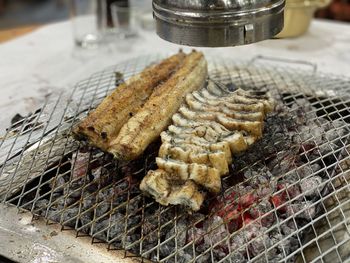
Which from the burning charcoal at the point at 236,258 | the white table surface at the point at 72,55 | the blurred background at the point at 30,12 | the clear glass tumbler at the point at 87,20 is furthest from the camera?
the blurred background at the point at 30,12

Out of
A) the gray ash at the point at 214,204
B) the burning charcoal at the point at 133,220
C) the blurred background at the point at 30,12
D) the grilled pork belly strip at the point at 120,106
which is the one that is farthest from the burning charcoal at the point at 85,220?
the blurred background at the point at 30,12

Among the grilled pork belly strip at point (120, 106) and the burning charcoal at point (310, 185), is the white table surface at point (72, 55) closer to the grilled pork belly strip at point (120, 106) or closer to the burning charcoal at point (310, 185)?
the grilled pork belly strip at point (120, 106)

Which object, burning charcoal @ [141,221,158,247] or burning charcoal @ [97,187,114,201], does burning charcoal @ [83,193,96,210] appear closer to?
burning charcoal @ [97,187,114,201]

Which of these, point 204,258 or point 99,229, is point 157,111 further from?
point 204,258

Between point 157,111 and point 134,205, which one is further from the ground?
point 157,111

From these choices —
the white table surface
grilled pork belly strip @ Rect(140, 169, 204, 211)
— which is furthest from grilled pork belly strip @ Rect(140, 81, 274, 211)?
the white table surface

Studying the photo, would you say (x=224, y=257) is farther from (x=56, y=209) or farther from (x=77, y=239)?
(x=56, y=209)

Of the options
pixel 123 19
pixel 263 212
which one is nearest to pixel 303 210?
pixel 263 212
